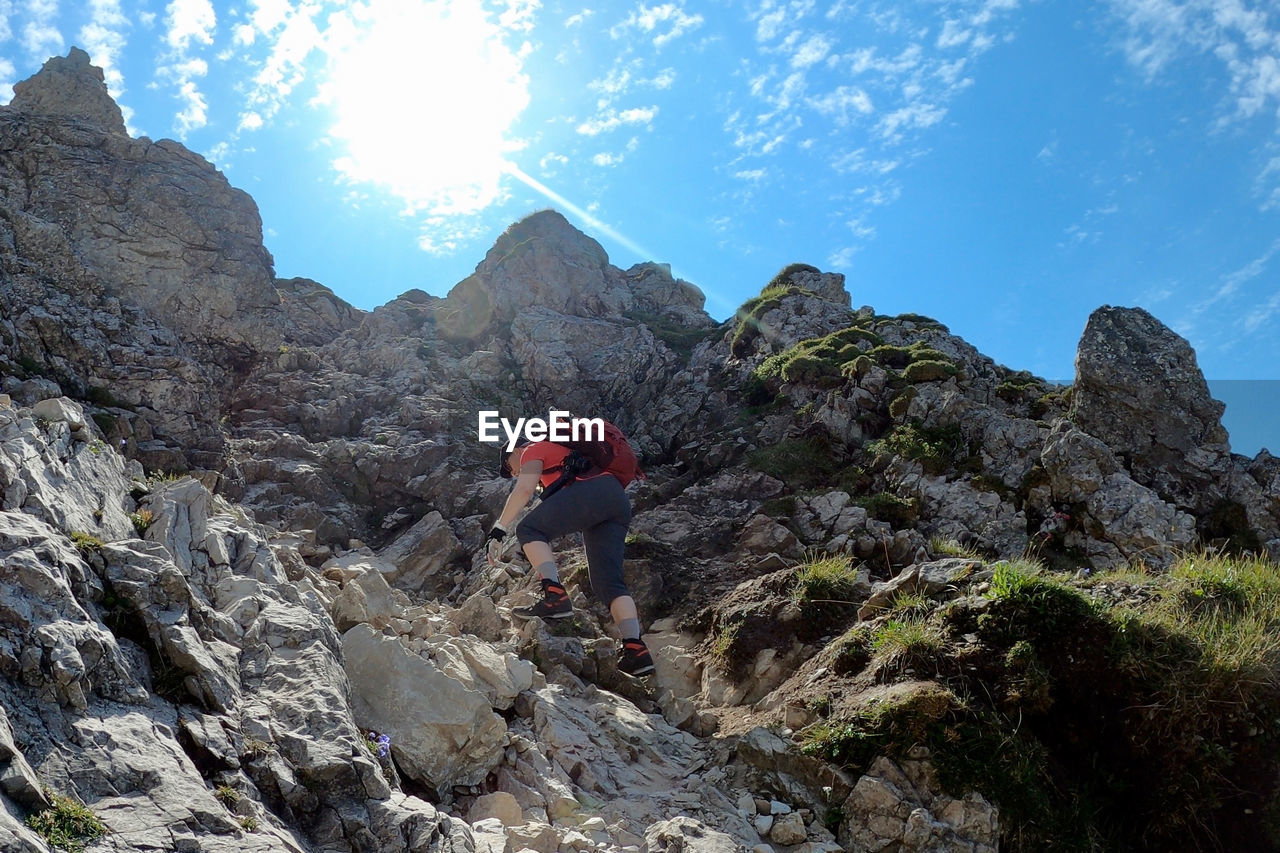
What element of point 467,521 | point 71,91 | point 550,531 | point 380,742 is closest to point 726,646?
point 550,531

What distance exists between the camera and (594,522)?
8.52 m

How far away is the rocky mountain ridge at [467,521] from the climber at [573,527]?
55 centimetres

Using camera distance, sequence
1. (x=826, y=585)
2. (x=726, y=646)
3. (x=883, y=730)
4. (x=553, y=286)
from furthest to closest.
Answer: (x=553, y=286) → (x=726, y=646) → (x=826, y=585) → (x=883, y=730)

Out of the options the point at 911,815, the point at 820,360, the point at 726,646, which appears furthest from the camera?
the point at 820,360

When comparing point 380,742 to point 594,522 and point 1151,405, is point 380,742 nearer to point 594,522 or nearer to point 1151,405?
point 594,522

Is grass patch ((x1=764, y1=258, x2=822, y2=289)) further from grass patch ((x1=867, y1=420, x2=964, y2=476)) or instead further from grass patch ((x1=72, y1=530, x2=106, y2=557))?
grass patch ((x1=72, y1=530, x2=106, y2=557))

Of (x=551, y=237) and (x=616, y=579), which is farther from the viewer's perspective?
(x=551, y=237)

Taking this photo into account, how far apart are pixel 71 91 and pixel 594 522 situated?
1277 inches

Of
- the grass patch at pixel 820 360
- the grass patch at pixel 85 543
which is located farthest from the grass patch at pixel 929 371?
the grass patch at pixel 85 543

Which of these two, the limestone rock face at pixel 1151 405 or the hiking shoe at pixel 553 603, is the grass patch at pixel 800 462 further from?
the hiking shoe at pixel 553 603

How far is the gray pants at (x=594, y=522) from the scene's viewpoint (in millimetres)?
8367

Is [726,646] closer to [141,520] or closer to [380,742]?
[380,742]

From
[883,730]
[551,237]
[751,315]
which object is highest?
[551,237]

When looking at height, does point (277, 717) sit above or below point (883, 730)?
below
